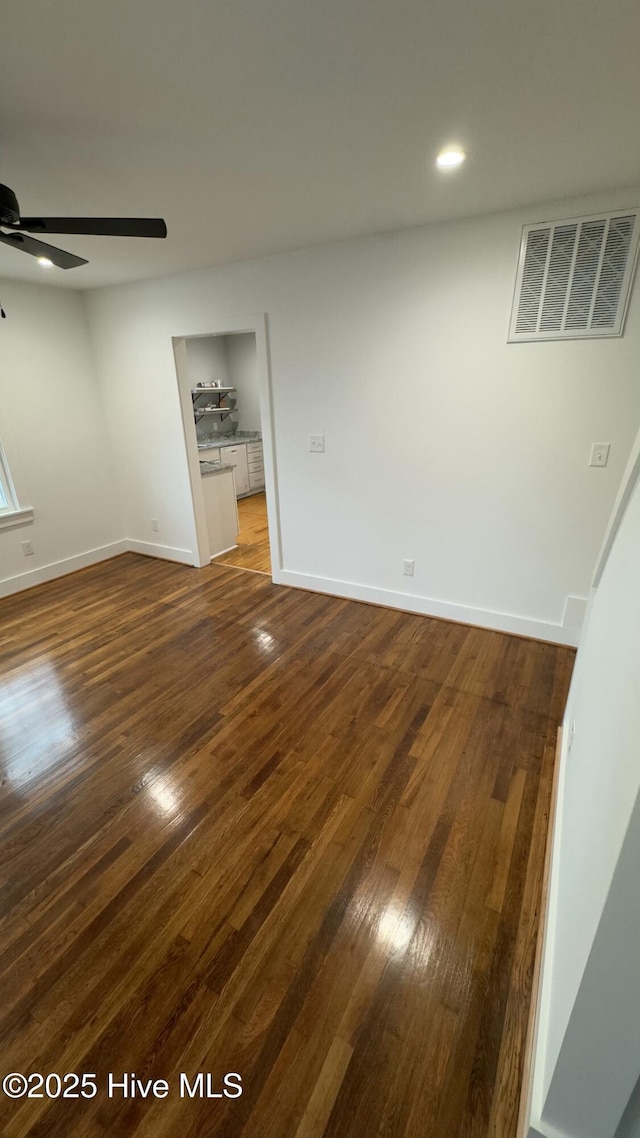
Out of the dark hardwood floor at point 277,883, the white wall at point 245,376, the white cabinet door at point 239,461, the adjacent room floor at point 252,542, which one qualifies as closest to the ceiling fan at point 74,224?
the dark hardwood floor at point 277,883

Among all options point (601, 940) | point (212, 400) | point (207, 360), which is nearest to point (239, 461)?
point (212, 400)

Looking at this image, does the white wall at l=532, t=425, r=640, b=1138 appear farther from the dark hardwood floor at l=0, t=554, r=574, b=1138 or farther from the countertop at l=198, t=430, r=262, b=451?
the countertop at l=198, t=430, r=262, b=451

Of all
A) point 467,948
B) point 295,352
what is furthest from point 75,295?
point 467,948

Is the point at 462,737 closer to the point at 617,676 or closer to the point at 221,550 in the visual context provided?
the point at 617,676

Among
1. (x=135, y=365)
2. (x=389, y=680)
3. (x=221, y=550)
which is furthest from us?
(x=221, y=550)

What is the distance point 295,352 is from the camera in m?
3.13

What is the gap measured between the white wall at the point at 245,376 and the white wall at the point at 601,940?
6474 mm

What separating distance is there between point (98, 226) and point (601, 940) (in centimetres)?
232

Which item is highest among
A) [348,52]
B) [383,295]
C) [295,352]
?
[348,52]

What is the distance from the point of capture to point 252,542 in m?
4.93

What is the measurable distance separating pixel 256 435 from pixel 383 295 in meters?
4.37

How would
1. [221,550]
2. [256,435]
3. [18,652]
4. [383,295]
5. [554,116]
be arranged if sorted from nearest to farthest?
[554,116] → [383,295] → [18,652] → [221,550] → [256,435]

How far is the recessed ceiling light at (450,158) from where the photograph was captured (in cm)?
173

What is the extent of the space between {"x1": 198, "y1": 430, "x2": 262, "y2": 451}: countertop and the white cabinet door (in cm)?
8
